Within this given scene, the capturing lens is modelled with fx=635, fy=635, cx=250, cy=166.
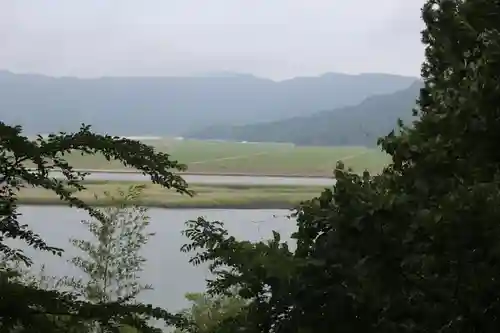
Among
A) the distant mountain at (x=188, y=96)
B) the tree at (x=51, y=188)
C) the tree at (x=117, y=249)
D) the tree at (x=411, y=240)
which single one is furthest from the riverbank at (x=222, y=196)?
the tree at (x=51, y=188)

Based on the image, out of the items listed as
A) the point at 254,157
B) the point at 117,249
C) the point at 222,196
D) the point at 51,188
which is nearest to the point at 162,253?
the point at 117,249

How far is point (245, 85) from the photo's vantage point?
6.77 metres

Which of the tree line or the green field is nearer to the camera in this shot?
the tree line

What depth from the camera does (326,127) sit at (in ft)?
14.4

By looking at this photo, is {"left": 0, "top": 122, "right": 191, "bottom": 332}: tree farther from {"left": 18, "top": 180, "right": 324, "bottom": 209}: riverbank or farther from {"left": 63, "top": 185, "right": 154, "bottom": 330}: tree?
{"left": 63, "top": 185, "right": 154, "bottom": 330}: tree

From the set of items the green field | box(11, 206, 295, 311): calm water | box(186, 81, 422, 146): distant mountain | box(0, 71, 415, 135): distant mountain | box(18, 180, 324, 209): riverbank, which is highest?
box(0, 71, 415, 135): distant mountain

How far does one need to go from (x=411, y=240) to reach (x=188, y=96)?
5257mm

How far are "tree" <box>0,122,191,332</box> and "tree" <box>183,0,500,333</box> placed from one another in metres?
0.27

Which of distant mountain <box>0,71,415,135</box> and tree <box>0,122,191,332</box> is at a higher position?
distant mountain <box>0,71,415,135</box>

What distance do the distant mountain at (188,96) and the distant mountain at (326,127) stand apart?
0.19 meters

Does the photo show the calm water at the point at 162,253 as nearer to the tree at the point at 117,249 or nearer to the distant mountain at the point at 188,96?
the tree at the point at 117,249

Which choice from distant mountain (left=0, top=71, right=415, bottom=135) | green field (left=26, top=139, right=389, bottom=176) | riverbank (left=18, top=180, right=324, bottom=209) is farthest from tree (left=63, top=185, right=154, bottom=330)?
distant mountain (left=0, top=71, right=415, bottom=135)

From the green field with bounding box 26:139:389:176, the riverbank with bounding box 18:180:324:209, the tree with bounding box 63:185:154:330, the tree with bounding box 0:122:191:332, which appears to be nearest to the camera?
the tree with bounding box 0:122:191:332

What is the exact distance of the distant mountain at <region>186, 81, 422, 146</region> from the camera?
340cm
